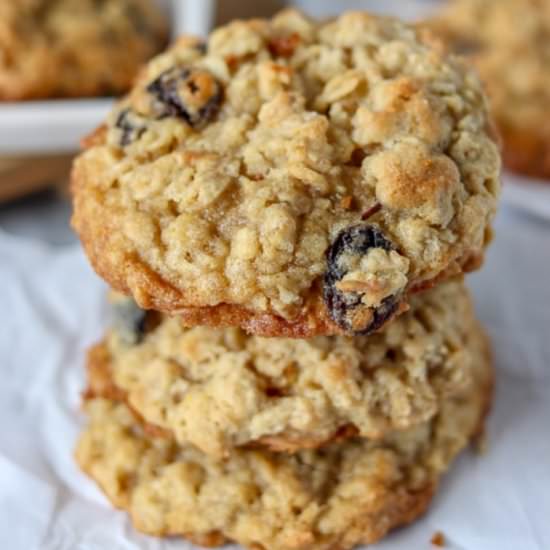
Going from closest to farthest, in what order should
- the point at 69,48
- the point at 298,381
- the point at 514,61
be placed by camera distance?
1. the point at 298,381
2. the point at 69,48
3. the point at 514,61

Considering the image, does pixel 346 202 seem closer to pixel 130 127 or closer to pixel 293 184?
pixel 293 184

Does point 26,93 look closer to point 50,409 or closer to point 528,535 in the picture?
point 50,409

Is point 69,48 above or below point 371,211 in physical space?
below

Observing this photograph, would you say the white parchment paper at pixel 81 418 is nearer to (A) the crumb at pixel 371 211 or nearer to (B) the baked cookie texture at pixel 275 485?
(B) the baked cookie texture at pixel 275 485

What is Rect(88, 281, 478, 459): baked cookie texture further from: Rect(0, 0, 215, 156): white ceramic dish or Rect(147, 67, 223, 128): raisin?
Rect(0, 0, 215, 156): white ceramic dish

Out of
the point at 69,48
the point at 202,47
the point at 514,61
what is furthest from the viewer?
the point at 514,61

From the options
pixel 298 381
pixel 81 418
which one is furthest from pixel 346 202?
pixel 81 418
